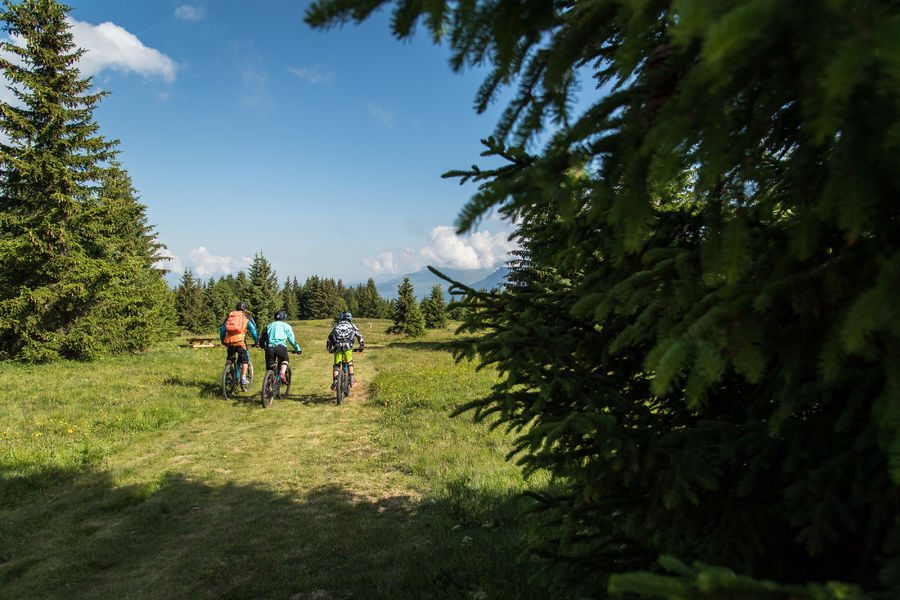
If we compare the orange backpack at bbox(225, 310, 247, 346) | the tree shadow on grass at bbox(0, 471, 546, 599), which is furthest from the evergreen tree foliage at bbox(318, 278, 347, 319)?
the tree shadow on grass at bbox(0, 471, 546, 599)

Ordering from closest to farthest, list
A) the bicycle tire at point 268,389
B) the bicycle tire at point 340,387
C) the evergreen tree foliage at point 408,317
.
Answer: the bicycle tire at point 268,389 → the bicycle tire at point 340,387 → the evergreen tree foliage at point 408,317

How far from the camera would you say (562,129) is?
6.03 ft

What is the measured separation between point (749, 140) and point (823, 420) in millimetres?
1554

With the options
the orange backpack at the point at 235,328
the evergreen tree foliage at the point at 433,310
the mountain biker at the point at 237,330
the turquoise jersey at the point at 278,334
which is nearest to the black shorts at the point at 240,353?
the mountain biker at the point at 237,330

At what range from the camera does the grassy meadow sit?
4.95 meters

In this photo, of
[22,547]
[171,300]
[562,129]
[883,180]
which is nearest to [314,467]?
[22,547]

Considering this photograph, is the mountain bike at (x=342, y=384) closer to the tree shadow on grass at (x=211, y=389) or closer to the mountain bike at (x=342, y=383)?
the mountain bike at (x=342, y=383)

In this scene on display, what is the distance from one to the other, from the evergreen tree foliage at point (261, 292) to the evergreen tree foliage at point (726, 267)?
54.1m

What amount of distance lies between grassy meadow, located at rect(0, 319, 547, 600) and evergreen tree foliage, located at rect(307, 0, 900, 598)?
938 mm

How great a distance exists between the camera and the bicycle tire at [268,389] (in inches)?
508

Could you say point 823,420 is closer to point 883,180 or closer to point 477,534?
point 883,180

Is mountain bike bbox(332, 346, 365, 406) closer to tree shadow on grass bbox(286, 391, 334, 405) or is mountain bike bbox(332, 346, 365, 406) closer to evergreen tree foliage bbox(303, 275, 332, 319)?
tree shadow on grass bbox(286, 391, 334, 405)

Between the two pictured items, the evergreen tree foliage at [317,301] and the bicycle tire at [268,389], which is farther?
the evergreen tree foliage at [317,301]

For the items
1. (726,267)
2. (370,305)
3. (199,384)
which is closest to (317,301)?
(370,305)
